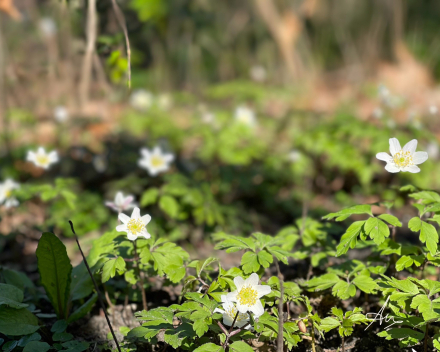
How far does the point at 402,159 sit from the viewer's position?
1620 mm

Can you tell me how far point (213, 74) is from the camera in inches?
294

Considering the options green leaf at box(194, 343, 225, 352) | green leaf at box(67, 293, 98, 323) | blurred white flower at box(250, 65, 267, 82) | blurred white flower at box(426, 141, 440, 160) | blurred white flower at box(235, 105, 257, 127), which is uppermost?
blurred white flower at box(250, 65, 267, 82)

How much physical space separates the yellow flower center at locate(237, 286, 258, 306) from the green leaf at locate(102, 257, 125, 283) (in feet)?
1.62

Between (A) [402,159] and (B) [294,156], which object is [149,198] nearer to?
(A) [402,159]

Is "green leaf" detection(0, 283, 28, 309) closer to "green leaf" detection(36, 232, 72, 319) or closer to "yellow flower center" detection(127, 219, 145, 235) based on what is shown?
"green leaf" detection(36, 232, 72, 319)

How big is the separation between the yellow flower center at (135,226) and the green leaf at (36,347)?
1.75 ft

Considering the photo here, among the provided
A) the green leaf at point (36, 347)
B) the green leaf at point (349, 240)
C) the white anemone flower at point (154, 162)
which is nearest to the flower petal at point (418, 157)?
the green leaf at point (349, 240)

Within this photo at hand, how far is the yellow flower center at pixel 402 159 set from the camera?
1621 millimetres

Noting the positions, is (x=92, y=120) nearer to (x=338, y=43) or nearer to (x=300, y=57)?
(x=300, y=57)

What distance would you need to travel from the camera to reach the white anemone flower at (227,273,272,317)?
1.28m

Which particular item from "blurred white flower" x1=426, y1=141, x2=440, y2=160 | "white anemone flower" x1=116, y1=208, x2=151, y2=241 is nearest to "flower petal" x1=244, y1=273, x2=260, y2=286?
"white anemone flower" x1=116, y1=208, x2=151, y2=241

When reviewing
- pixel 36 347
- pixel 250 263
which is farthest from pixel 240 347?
pixel 36 347

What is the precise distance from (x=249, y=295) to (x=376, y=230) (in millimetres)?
545

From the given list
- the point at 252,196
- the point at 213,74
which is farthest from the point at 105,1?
the point at 213,74
